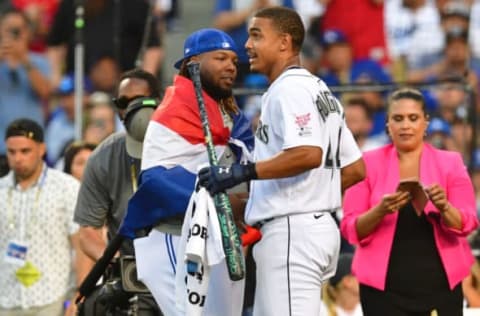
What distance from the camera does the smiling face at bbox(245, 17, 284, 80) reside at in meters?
6.57

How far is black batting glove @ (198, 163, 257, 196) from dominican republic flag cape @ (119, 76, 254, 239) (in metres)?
0.57

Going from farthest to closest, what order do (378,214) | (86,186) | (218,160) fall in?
(86,186) < (378,214) < (218,160)

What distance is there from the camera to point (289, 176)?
630cm

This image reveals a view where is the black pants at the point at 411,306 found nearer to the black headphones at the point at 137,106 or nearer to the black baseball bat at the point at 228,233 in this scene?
the black baseball bat at the point at 228,233

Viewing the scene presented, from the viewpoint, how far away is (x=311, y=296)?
21.1 feet

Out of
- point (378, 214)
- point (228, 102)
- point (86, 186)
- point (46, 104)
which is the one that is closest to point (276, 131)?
point (228, 102)

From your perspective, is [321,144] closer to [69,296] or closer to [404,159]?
[404,159]

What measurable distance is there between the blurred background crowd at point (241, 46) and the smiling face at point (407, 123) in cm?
383

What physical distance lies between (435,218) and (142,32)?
5.98 metres

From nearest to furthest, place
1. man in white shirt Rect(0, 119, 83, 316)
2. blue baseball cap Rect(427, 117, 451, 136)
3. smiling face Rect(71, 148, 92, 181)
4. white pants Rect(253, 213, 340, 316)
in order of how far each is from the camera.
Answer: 1. white pants Rect(253, 213, 340, 316)
2. man in white shirt Rect(0, 119, 83, 316)
3. smiling face Rect(71, 148, 92, 181)
4. blue baseball cap Rect(427, 117, 451, 136)

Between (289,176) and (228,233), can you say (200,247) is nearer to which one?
(228,233)

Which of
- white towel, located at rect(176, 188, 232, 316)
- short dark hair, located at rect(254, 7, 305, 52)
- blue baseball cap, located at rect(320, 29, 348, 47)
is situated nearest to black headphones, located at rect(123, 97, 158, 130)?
white towel, located at rect(176, 188, 232, 316)

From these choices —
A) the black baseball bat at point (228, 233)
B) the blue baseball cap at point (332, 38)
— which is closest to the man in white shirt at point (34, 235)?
the black baseball bat at point (228, 233)

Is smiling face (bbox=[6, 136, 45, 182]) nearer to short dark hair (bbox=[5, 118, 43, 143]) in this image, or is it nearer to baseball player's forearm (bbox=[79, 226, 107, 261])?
short dark hair (bbox=[5, 118, 43, 143])
